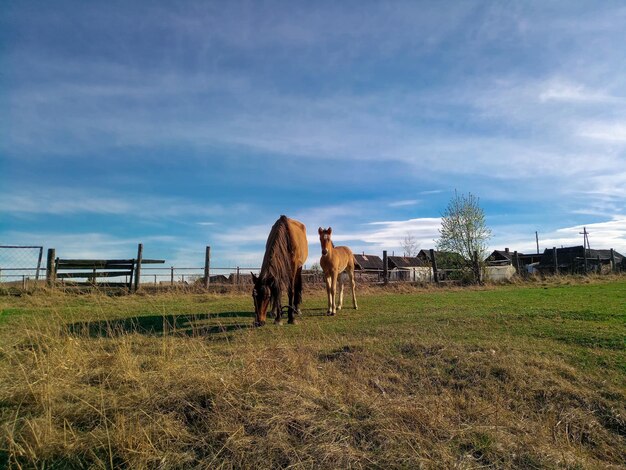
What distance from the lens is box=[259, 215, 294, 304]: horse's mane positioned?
9000 millimetres

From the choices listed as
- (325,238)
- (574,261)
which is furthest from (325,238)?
(574,261)

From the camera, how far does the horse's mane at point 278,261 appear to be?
29.5ft

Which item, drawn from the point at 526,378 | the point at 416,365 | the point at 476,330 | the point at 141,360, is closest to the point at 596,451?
the point at 526,378

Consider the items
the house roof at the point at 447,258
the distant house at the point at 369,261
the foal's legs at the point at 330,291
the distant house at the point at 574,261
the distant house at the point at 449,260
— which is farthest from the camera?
the distant house at the point at 369,261

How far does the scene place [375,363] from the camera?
223 inches

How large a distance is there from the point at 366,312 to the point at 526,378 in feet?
20.9

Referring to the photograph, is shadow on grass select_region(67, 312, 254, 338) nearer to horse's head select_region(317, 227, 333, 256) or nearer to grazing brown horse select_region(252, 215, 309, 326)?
grazing brown horse select_region(252, 215, 309, 326)

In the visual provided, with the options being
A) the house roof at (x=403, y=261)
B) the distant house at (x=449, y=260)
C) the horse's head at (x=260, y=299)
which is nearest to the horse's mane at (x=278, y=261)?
the horse's head at (x=260, y=299)

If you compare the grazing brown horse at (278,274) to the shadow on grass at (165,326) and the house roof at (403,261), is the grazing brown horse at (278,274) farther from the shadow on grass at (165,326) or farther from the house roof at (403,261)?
the house roof at (403,261)

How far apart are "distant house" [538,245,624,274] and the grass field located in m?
27.8

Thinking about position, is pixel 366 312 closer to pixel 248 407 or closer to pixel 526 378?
pixel 526 378

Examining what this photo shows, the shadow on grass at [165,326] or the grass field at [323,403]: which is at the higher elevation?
the shadow on grass at [165,326]

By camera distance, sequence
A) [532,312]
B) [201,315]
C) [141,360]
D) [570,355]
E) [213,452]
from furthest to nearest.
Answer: [201,315] < [532,312] < [570,355] < [141,360] < [213,452]

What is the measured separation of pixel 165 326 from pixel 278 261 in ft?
9.39
